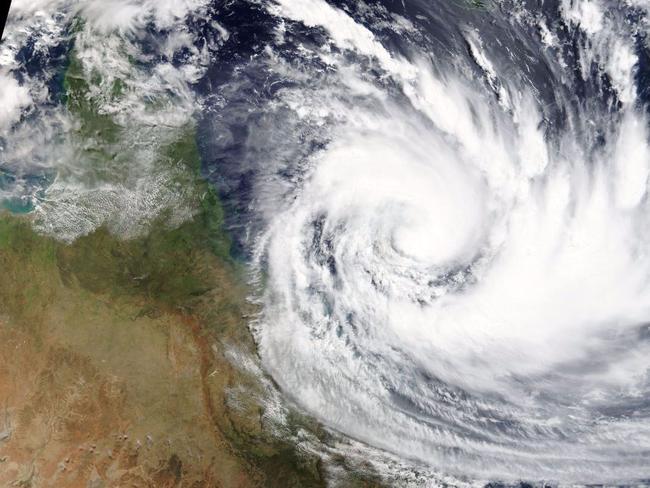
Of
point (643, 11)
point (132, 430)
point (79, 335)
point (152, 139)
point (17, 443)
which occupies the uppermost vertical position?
point (643, 11)

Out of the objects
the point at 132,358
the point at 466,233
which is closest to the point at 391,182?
the point at 466,233

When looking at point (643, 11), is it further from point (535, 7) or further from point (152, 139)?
point (152, 139)

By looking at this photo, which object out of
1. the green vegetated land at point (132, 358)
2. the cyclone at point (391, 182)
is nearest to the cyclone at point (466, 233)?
the cyclone at point (391, 182)

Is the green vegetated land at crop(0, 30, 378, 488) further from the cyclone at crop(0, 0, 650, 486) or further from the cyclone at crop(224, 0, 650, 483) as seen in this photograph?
the cyclone at crop(224, 0, 650, 483)

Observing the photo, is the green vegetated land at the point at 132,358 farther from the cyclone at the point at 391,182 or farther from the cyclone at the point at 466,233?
the cyclone at the point at 466,233

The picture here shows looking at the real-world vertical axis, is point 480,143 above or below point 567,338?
above

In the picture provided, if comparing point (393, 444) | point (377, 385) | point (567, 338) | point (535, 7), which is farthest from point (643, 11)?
point (393, 444)

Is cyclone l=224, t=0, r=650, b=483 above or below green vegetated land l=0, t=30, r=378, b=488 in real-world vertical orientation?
above

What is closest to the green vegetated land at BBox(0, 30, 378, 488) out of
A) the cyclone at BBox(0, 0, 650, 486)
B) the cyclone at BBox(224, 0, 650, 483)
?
the cyclone at BBox(0, 0, 650, 486)
